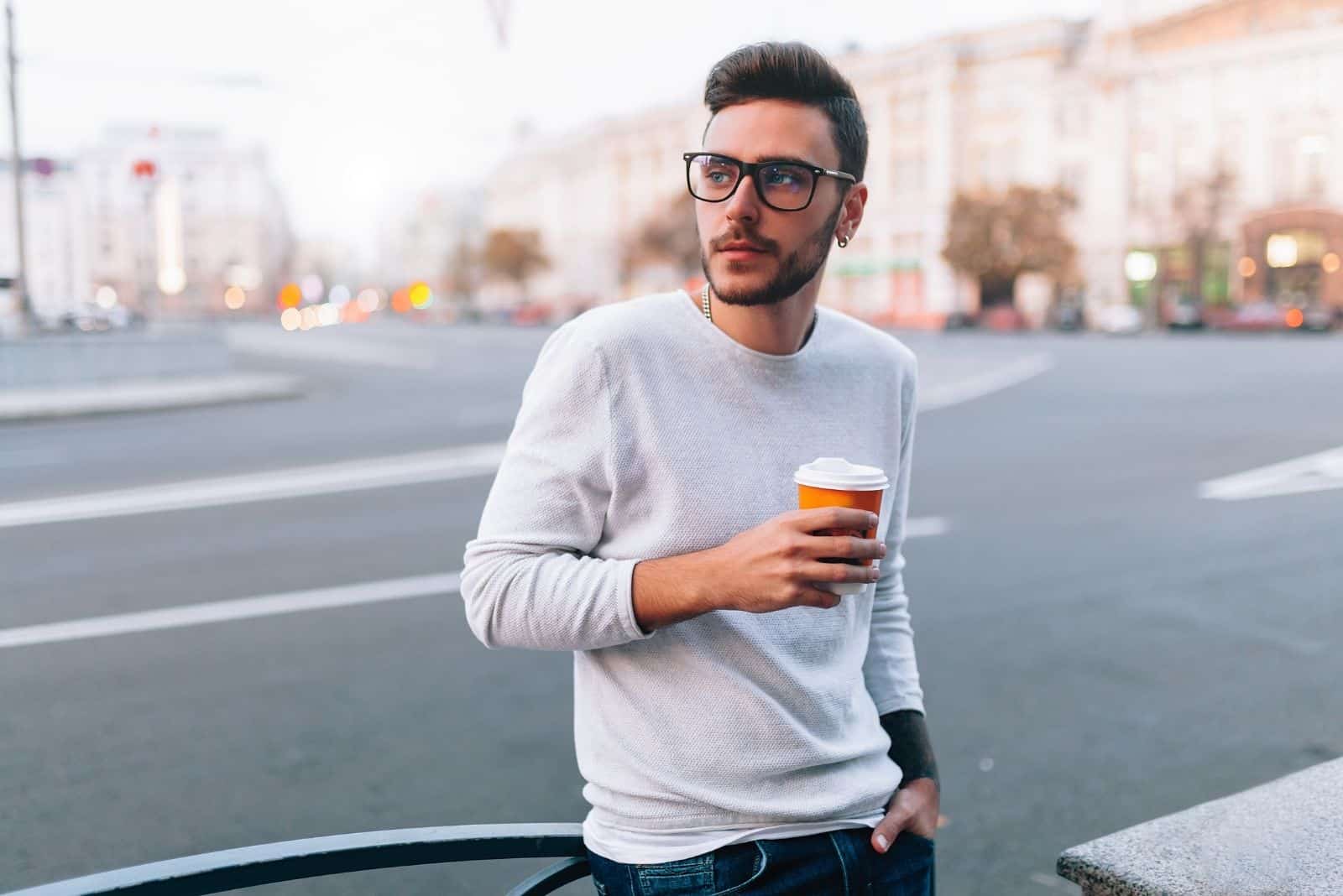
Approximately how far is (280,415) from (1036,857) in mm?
16424

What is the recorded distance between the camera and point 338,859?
5.75 feet

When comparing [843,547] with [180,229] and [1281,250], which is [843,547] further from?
[180,229]

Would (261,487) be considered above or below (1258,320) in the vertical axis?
below

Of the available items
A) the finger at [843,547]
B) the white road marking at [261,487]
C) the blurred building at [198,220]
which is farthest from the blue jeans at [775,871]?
the blurred building at [198,220]

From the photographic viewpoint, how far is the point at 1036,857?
3.83m

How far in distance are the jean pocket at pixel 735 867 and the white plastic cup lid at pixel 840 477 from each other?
587 mm

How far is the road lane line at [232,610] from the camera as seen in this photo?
619cm

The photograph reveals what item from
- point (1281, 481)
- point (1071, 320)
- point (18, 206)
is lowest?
point (1281, 481)

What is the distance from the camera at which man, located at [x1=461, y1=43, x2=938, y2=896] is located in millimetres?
1793

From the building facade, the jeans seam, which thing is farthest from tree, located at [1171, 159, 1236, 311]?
the building facade

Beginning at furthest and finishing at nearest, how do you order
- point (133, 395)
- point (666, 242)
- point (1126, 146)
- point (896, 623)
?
point (666, 242)
point (1126, 146)
point (133, 395)
point (896, 623)

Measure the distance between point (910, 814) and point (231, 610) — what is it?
5.41 meters

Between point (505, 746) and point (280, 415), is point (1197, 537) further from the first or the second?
point (280, 415)

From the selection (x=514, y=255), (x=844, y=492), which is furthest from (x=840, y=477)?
(x=514, y=255)
